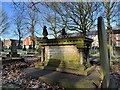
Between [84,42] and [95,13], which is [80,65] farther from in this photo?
[95,13]

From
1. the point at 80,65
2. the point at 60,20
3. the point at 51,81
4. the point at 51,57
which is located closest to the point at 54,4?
the point at 60,20

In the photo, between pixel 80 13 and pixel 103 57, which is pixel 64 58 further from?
pixel 80 13

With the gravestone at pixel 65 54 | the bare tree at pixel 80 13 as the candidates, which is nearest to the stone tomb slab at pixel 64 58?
the gravestone at pixel 65 54

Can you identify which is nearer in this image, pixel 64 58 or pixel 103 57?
pixel 103 57

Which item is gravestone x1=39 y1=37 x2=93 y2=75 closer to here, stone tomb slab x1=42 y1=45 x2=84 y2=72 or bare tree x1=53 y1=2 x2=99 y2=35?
stone tomb slab x1=42 y1=45 x2=84 y2=72

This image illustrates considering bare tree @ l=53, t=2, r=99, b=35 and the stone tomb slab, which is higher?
bare tree @ l=53, t=2, r=99, b=35

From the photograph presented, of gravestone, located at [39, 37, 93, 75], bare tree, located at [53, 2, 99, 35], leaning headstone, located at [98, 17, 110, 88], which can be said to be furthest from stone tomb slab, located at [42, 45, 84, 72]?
bare tree, located at [53, 2, 99, 35]

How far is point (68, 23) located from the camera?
18.0m

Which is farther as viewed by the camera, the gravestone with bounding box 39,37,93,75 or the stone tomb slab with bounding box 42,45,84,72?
the stone tomb slab with bounding box 42,45,84,72

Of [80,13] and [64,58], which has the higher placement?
[80,13]

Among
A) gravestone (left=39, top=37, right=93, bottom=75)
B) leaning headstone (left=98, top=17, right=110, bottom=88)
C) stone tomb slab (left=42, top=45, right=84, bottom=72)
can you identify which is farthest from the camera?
stone tomb slab (left=42, top=45, right=84, bottom=72)

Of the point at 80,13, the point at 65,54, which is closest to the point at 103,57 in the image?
the point at 65,54

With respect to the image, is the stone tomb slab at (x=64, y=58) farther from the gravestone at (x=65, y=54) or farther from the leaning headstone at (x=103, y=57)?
the leaning headstone at (x=103, y=57)

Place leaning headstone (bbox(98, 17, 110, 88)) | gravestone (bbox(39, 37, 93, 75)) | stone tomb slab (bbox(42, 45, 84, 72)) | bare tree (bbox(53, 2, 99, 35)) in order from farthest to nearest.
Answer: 1. bare tree (bbox(53, 2, 99, 35))
2. stone tomb slab (bbox(42, 45, 84, 72))
3. gravestone (bbox(39, 37, 93, 75))
4. leaning headstone (bbox(98, 17, 110, 88))
